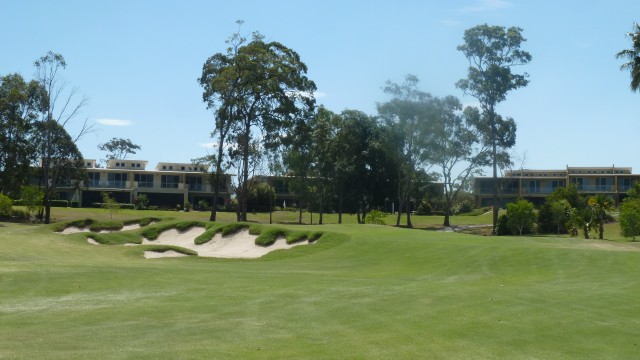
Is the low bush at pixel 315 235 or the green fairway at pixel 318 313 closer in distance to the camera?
the green fairway at pixel 318 313

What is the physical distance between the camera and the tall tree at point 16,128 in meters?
76.8

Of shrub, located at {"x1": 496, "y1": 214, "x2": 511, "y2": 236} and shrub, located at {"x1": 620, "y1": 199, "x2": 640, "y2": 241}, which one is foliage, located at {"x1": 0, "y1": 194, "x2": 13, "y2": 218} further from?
shrub, located at {"x1": 620, "y1": 199, "x2": 640, "y2": 241}

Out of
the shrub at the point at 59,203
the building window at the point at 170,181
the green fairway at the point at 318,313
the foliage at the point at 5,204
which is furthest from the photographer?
the building window at the point at 170,181

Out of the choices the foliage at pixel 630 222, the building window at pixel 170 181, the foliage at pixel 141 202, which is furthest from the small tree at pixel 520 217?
the building window at pixel 170 181

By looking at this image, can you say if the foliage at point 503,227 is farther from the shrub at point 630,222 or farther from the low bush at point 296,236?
the low bush at point 296,236

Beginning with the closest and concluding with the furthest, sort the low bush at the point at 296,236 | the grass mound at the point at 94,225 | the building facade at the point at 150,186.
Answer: the low bush at the point at 296,236 < the grass mound at the point at 94,225 < the building facade at the point at 150,186

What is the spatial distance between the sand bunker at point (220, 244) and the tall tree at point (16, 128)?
38196 millimetres

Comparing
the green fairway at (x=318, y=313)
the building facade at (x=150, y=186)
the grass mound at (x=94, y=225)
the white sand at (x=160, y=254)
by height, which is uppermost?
the building facade at (x=150, y=186)

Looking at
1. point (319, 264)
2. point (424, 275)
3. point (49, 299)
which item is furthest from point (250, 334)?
point (319, 264)

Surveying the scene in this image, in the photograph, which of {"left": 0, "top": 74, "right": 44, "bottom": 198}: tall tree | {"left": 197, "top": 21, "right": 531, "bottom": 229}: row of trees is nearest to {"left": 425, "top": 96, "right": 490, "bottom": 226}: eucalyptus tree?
{"left": 197, "top": 21, "right": 531, "bottom": 229}: row of trees

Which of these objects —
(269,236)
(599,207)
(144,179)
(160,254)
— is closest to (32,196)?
(144,179)

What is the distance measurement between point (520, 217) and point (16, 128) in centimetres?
5676

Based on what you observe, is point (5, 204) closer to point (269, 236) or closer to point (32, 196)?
point (32, 196)

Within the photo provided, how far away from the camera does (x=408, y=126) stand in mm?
81062
